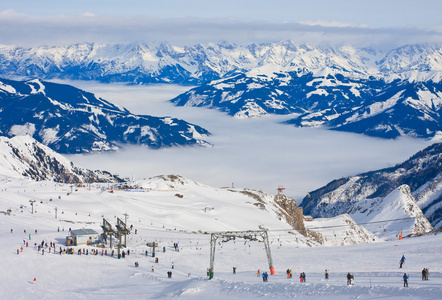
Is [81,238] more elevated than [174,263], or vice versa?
[81,238]

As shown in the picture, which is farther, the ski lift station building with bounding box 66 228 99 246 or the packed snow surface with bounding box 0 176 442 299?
the ski lift station building with bounding box 66 228 99 246

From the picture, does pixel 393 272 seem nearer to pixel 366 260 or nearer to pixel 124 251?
pixel 366 260

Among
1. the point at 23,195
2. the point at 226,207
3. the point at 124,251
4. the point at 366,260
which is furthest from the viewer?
the point at 226,207

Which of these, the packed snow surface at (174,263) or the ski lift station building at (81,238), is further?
the ski lift station building at (81,238)

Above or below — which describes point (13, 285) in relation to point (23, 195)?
below

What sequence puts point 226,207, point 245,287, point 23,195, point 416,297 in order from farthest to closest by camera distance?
1. point 226,207
2. point 23,195
3. point 245,287
4. point 416,297

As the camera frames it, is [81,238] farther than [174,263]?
Yes

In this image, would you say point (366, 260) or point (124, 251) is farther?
point (124, 251)

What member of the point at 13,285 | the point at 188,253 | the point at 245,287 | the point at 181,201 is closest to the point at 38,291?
the point at 13,285
